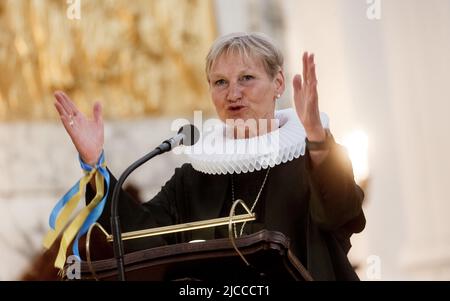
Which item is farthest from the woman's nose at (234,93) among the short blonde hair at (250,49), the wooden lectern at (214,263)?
the wooden lectern at (214,263)

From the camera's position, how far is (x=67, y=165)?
6.00 metres

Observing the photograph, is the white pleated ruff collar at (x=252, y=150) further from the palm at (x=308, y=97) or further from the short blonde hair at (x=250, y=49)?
the palm at (x=308, y=97)

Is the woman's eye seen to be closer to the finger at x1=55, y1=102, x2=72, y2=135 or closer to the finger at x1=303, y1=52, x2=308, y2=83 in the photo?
the finger at x1=55, y1=102, x2=72, y2=135

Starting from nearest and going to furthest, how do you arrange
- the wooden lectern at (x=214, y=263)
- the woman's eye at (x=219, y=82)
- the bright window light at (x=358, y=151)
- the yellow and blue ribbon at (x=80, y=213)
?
the wooden lectern at (x=214, y=263), the yellow and blue ribbon at (x=80, y=213), the woman's eye at (x=219, y=82), the bright window light at (x=358, y=151)

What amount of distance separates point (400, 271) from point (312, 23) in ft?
5.58

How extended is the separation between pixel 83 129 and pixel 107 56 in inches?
107

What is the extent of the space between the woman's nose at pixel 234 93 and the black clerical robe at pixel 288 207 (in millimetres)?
333

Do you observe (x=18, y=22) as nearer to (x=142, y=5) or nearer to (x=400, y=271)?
(x=142, y=5)

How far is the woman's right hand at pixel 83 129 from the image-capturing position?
11.1ft

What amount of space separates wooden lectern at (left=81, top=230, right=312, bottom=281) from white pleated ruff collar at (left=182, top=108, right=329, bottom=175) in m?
0.86

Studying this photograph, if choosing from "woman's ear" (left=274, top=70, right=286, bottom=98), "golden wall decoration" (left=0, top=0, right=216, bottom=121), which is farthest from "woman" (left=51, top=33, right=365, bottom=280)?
"golden wall decoration" (left=0, top=0, right=216, bottom=121)

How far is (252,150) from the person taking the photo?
377cm

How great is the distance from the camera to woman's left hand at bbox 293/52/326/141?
3045 mm

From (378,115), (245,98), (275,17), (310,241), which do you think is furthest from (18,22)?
(310,241)
